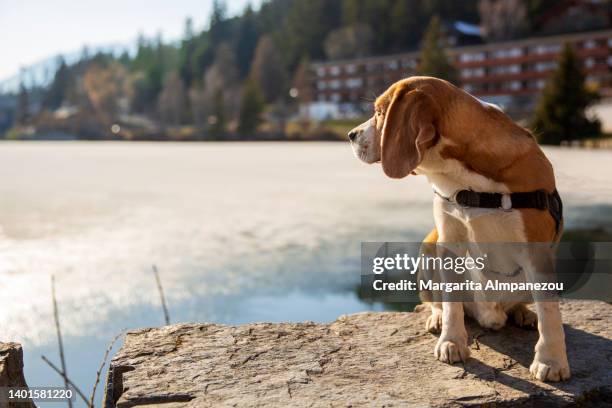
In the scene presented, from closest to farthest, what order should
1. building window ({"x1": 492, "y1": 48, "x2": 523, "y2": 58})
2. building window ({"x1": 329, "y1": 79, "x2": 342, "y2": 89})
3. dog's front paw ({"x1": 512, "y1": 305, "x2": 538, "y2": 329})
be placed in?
dog's front paw ({"x1": 512, "y1": 305, "x2": 538, "y2": 329}) → building window ({"x1": 492, "y1": 48, "x2": 523, "y2": 58}) → building window ({"x1": 329, "y1": 79, "x2": 342, "y2": 89})

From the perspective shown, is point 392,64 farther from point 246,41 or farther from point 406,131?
point 406,131

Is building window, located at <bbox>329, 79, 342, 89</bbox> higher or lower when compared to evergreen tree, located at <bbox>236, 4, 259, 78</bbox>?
lower

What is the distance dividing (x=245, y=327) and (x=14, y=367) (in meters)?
0.98

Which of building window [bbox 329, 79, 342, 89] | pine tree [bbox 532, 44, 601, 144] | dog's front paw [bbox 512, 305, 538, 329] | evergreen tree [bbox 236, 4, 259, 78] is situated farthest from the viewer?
evergreen tree [bbox 236, 4, 259, 78]

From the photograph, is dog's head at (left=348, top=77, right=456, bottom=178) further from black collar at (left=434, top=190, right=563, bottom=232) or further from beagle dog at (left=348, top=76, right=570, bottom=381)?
black collar at (left=434, top=190, right=563, bottom=232)

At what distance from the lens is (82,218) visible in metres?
10.4

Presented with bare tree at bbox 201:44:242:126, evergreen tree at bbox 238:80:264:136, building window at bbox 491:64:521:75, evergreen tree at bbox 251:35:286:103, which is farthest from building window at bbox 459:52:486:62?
evergreen tree at bbox 251:35:286:103

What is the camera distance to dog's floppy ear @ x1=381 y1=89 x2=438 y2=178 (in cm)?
237

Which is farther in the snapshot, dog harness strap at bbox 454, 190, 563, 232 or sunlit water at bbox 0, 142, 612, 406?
sunlit water at bbox 0, 142, 612, 406

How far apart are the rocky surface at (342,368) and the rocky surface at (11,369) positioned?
0.36 metres

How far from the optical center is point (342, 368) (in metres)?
2.62

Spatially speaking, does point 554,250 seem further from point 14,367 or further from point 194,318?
point 194,318

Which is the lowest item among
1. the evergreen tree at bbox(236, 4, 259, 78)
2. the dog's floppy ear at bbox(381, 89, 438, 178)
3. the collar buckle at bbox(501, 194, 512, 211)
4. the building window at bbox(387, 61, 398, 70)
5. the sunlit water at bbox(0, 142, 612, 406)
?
the sunlit water at bbox(0, 142, 612, 406)

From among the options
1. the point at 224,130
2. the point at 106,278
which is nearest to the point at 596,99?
the point at 106,278
